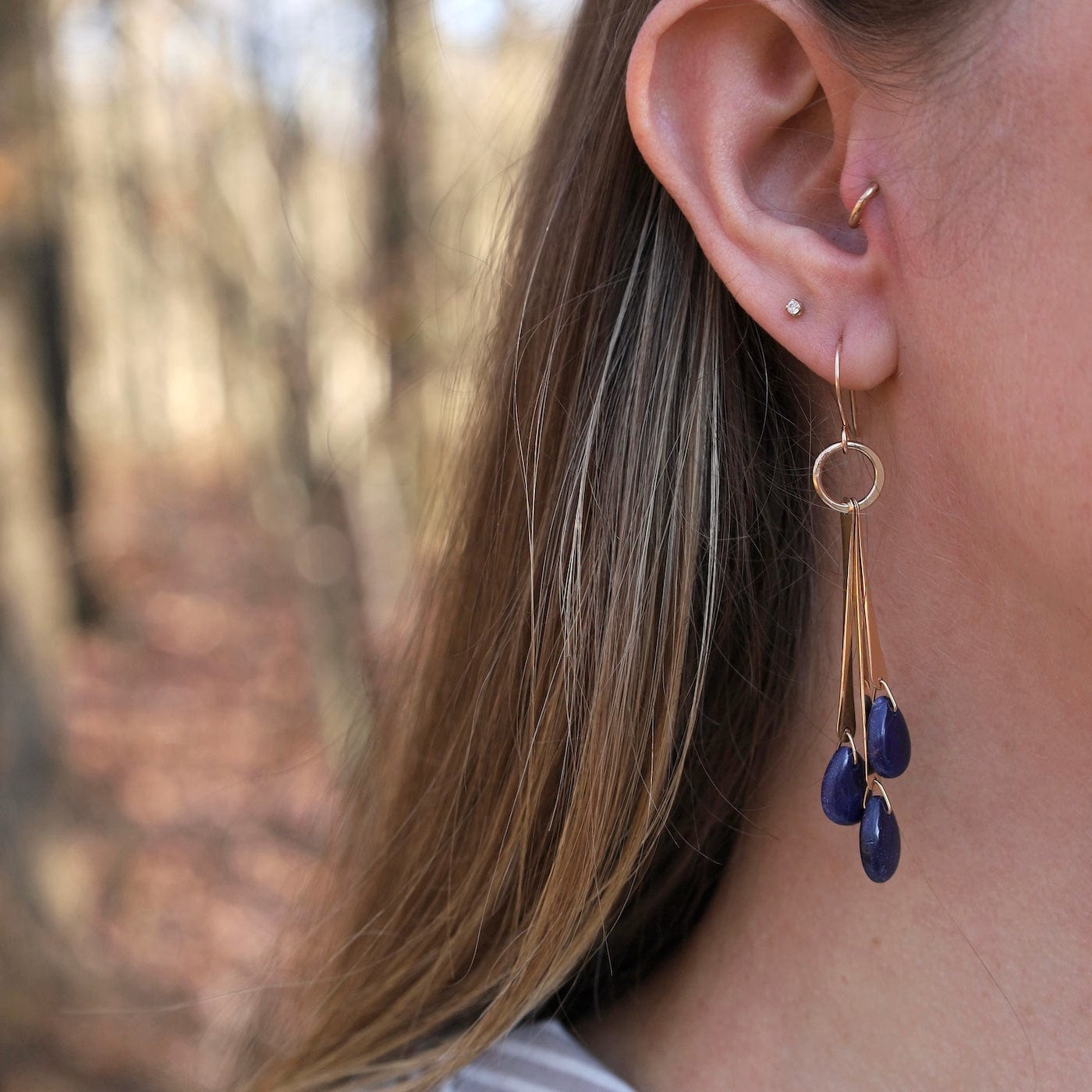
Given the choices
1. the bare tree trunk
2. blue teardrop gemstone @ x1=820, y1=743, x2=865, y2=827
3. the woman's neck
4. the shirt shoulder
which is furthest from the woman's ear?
the bare tree trunk

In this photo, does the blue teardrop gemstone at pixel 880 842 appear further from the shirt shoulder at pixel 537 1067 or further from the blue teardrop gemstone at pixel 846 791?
the shirt shoulder at pixel 537 1067

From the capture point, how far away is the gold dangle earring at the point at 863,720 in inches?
36.2

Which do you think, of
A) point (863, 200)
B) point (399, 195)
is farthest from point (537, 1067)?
point (399, 195)

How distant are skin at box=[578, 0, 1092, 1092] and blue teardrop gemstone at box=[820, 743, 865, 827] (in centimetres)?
13

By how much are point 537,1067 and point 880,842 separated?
502mm

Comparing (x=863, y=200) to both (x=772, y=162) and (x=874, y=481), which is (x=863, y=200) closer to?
(x=772, y=162)

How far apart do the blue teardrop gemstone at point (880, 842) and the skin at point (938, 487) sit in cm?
13

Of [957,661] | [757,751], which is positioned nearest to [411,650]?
[757,751]

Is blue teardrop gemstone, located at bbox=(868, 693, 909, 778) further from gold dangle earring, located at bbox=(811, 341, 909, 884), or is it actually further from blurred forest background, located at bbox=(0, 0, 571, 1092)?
blurred forest background, located at bbox=(0, 0, 571, 1092)

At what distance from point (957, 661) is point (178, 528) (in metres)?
8.43

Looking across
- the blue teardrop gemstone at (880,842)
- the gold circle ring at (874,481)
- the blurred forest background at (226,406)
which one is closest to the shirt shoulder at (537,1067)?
the blue teardrop gemstone at (880,842)

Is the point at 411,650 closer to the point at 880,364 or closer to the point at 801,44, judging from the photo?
the point at 880,364

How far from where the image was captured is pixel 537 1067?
118 cm

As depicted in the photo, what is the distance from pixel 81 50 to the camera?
15.0 ft
